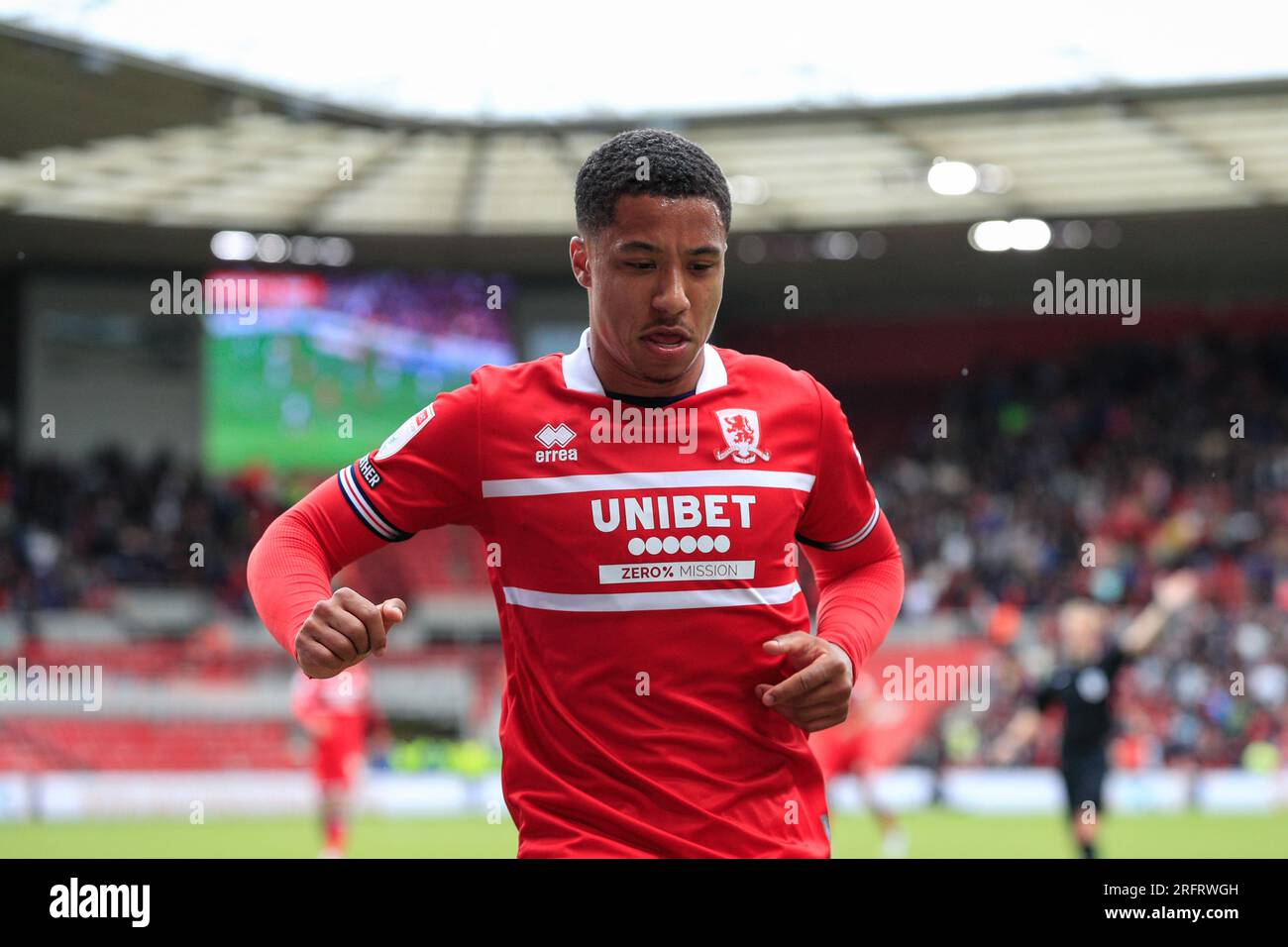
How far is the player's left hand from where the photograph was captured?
7.55 ft

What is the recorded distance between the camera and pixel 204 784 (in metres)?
14.4

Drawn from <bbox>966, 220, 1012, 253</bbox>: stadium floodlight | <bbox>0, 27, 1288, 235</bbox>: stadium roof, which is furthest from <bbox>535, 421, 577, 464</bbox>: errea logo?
<bbox>966, 220, 1012, 253</bbox>: stadium floodlight

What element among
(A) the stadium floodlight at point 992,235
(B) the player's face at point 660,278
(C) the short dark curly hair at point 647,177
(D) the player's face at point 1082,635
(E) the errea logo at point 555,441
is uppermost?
(A) the stadium floodlight at point 992,235

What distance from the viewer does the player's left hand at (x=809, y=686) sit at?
90.7 inches

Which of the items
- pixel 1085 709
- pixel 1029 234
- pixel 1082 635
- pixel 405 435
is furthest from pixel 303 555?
pixel 1029 234

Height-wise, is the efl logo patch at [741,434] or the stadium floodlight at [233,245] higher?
the stadium floodlight at [233,245]

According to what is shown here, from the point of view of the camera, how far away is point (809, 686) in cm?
230

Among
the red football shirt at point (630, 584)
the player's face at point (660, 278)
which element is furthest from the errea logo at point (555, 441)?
the player's face at point (660, 278)

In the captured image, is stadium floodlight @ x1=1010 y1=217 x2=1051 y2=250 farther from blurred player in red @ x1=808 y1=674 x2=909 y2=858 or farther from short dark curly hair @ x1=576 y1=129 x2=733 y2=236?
short dark curly hair @ x1=576 y1=129 x2=733 y2=236

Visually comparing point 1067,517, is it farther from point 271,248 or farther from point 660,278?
point 660,278

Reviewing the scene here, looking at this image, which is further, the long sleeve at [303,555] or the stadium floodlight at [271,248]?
the stadium floodlight at [271,248]

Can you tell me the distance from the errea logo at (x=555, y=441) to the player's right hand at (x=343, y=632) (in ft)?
1.29

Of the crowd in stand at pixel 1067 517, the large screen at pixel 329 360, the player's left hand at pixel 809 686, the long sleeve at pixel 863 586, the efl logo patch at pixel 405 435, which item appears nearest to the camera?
the player's left hand at pixel 809 686

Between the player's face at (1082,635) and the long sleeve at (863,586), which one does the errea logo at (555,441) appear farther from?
the player's face at (1082,635)
